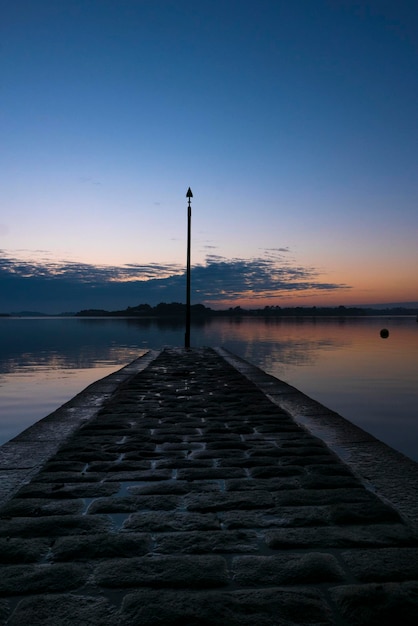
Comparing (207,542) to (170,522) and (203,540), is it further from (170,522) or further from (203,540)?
(170,522)

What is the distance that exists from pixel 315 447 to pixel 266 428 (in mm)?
1032

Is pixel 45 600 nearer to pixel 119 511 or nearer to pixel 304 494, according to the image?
pixel 119 511

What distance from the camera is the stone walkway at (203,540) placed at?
2.42 metres

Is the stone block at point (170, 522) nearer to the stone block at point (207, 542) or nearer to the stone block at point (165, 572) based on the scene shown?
the stone block at point (207, 542)

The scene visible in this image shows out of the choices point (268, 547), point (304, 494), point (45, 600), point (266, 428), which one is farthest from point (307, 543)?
point (266, 428)

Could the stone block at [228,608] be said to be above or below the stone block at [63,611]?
above

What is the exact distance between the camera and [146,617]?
235 cm

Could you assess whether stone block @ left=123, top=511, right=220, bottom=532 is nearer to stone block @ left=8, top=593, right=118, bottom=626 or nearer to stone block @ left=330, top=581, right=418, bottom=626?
stone block @ left=8, top=593, right=118, bottom=626

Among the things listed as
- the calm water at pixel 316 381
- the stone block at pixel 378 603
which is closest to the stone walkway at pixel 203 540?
the stone block at pixel 378 603

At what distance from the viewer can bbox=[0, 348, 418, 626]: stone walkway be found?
2424 millimetres

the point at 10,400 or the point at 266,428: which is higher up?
the point at 266,428

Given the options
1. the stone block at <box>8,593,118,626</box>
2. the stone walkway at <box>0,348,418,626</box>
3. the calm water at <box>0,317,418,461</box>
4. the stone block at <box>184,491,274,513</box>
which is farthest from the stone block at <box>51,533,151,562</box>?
the calm water at <box>0,317,418,461</box>

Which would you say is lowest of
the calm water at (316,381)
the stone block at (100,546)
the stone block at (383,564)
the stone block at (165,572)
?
the calm water at (316,381)

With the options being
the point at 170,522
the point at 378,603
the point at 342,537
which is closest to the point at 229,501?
the point at 170,522
